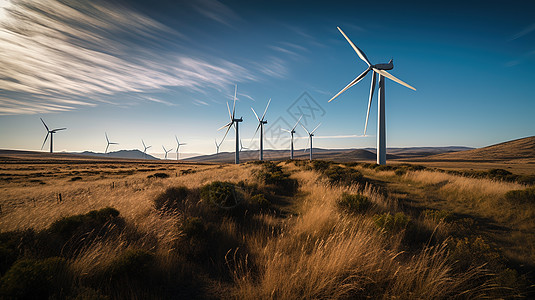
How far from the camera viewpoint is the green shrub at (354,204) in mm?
8269

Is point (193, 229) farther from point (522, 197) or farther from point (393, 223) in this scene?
point (522, 197)

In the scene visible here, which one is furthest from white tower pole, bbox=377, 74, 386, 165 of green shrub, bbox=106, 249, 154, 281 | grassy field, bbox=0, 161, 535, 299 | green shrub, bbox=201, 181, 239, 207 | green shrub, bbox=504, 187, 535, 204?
green shrub, bbox=106, 249, 154, 281

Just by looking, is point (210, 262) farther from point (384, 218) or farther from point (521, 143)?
point (521, 143)

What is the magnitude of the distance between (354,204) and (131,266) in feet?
25.2

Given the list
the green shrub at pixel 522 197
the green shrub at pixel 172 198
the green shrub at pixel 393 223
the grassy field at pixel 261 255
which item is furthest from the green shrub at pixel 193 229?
the green shrub at pixel 522 197

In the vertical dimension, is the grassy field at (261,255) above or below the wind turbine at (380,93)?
below

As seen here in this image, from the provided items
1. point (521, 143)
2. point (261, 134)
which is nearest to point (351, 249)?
point (261, 134)

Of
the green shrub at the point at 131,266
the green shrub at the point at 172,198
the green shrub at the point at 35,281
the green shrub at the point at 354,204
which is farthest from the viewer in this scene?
the green shrub at the point at 172,198

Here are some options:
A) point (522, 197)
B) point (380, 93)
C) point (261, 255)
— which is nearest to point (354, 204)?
point (261, 255)

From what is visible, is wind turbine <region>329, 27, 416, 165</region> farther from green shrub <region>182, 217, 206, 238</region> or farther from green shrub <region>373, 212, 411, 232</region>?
green shrub <region>182, 217, 206, 238</region>

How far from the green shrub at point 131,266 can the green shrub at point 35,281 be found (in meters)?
0.64

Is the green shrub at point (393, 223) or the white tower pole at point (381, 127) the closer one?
the green shrub at point (393, 223)

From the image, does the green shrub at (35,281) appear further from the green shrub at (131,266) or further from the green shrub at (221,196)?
the green shrub at (221,196)

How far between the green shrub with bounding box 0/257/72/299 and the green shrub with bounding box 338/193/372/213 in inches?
322
